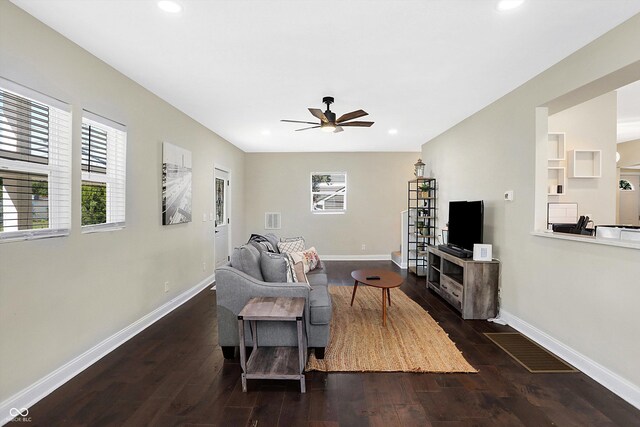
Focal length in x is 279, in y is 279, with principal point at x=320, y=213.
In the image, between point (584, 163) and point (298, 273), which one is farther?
point (584, 163)

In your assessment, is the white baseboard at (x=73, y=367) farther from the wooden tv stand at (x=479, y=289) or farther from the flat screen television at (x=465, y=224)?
the flat screen television at (x=465, y=224)

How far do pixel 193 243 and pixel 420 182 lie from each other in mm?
4501

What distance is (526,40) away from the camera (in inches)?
87.4

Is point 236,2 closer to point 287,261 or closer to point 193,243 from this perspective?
point 287,261

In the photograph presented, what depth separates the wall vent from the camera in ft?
23.0

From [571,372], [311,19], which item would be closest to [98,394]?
[311,19]

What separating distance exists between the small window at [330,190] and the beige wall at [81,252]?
354 centimetres

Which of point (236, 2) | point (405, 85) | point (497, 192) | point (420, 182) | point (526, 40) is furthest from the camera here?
point (420, 182)

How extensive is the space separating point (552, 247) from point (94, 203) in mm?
4226

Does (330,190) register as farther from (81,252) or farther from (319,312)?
(81,252)

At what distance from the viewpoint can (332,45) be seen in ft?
7.54

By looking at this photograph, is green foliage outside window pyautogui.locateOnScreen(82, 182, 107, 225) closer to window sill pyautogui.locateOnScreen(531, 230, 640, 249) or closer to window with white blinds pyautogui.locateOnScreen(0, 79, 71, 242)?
window with white blinds pyautogui.locateOnScreen(0, 79, 71, 242)

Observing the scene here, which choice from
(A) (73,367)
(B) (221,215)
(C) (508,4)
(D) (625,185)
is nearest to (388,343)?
(A) (73,367)

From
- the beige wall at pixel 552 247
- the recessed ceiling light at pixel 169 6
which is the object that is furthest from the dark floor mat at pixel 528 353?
the recessed ceiling light at pixel 169 6
